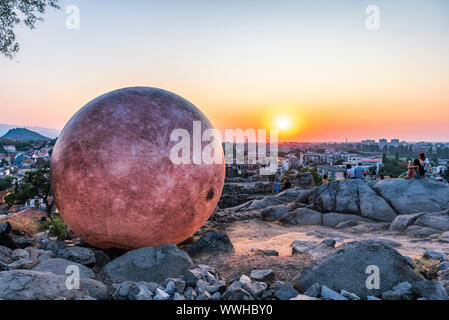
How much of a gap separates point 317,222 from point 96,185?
792 centimetres

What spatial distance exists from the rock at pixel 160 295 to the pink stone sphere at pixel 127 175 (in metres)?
1.68

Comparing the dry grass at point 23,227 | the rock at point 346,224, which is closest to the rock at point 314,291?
the rock at point 346,224

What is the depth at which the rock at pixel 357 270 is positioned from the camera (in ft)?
13.3

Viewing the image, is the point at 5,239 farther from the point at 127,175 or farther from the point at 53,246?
the point at 127,175

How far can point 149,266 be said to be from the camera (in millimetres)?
4871

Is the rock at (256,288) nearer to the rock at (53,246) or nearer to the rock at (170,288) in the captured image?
the rock at (170,288)

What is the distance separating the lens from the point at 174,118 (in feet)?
18.2

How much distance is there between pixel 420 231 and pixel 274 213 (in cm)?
481

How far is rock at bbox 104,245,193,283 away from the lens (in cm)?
473

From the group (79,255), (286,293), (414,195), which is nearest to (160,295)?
(286,293)

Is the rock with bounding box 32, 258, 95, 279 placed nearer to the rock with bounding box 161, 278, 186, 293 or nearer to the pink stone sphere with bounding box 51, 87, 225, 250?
the pink stone sphere with bounding box 51, 87, 225, 250

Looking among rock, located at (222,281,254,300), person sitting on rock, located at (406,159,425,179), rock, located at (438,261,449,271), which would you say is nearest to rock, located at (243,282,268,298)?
rock, located at (222,281,254,300)

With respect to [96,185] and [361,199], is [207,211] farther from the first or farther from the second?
[361,199]
